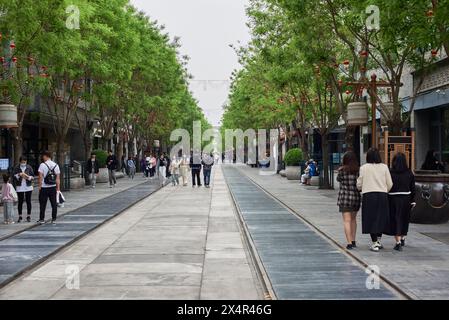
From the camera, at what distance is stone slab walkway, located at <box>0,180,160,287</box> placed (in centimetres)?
999

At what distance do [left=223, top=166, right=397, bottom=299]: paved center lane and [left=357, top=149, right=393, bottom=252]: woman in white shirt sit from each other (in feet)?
2.31

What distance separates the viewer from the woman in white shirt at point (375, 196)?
1107 centimetres

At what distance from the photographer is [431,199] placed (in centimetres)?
1495

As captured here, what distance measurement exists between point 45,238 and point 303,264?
5751 mm

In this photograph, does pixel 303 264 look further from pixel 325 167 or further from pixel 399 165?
pixel 325 167

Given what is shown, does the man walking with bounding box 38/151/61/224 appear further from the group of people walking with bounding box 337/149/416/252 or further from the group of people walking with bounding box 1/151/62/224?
the group of people walking with bounding box 337/149/416/252

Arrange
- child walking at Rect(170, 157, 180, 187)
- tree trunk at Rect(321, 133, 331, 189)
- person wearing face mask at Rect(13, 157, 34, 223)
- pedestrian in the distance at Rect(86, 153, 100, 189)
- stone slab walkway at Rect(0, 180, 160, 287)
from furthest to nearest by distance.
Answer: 1. child walking at Rect(170, 157, 180, 187)
2. pedestrian in the distance at Rect(86, 153, 100, 189)
3. tree trunk at Rect(321, 133, 331, 189)
4. person wearing face mask at Rect(13, 157, 34, 223)
5. stone slab walkway at Rect(0, 180, 160, 287)

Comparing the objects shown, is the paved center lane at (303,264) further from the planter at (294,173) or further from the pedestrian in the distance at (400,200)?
the planter at (294,173)

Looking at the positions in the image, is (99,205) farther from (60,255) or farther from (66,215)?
(60,255)

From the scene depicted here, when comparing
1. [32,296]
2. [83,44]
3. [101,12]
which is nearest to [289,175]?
[101,12]

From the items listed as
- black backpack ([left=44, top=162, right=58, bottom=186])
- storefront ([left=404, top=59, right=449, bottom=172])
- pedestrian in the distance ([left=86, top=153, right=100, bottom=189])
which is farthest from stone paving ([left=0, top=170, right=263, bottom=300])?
pedestrian in the distance ([left=86, top=153, right=100, bottom=189])

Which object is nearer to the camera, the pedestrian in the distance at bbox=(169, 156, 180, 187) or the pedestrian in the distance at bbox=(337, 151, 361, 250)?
the pedestrian in the distance at bbox=(337, 151, 361, 250)

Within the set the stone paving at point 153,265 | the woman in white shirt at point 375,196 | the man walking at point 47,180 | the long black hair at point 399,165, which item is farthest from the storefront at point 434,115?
the man walking at point 47,180
